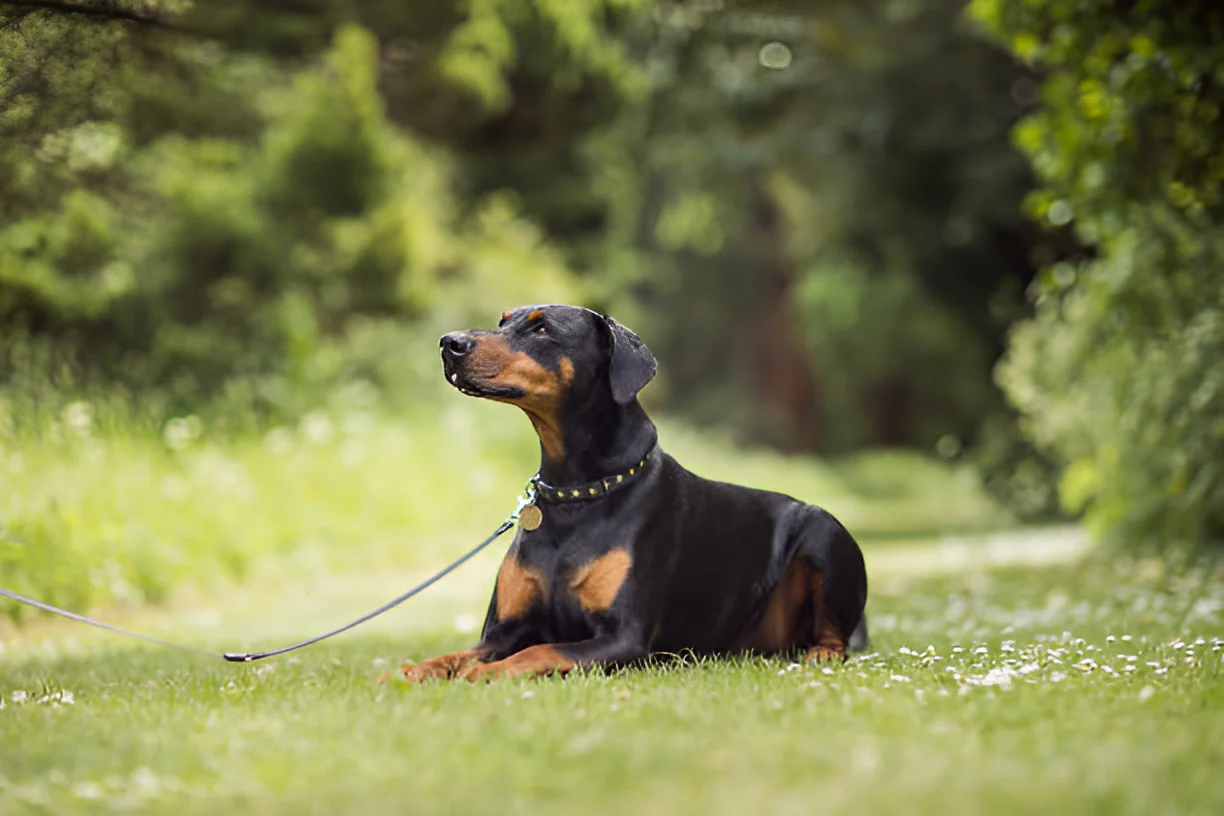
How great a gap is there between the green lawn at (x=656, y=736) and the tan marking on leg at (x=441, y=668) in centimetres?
18

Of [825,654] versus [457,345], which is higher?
[457,345]

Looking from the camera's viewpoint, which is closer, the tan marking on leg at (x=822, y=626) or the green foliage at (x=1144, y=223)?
the tan marking on leg at (x=822, y=626)

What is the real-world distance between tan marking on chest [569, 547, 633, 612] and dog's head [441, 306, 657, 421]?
0.55 metres

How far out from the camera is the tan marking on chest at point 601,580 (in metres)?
4.87

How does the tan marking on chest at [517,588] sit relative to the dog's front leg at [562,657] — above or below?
above

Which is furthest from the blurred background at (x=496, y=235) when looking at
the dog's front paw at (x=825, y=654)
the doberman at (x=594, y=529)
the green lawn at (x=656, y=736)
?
the dog's front paw at (x=825, y=654)

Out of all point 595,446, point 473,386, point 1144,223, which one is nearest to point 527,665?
point 595,446

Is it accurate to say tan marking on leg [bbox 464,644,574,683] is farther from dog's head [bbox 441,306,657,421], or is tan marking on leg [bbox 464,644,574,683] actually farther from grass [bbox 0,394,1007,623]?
grass [bbox 0,394,1007,623]

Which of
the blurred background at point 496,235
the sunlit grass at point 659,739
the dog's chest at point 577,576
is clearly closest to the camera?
the sunlit grass at point 659,739

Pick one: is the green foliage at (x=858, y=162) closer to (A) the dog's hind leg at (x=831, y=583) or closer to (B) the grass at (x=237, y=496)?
(B) the grass at (x=237, y=496)

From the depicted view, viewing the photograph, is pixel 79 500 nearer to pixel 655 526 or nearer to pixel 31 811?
pixel 655 526

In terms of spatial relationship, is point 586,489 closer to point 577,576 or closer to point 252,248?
point 577,576

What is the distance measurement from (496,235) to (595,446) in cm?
1277

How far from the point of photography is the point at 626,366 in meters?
5.02
